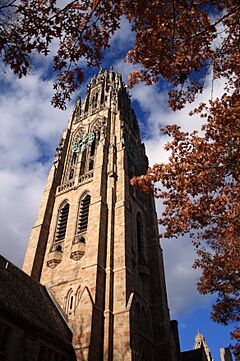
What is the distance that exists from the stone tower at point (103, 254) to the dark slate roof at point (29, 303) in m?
0.85

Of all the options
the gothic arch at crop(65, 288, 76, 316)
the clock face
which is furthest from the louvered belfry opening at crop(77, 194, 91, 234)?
the clock face

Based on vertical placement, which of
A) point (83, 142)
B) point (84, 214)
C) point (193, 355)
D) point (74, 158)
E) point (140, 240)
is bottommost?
point (193, 355)

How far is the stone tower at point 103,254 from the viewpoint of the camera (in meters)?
17.0

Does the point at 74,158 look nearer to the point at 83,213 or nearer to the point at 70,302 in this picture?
the point at 83,213

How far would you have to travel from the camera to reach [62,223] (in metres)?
26.6

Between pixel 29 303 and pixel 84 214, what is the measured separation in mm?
9877

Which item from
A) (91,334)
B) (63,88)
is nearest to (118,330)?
(91,334)

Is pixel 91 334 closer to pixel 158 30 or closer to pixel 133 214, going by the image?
pixel 133 214

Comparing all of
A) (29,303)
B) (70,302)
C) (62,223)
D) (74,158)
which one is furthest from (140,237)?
(74,158)

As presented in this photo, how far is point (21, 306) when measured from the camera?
50.9ft

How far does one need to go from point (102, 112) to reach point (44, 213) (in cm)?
1753

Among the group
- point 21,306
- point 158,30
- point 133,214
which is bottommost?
point 21,306

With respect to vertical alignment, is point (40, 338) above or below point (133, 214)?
below

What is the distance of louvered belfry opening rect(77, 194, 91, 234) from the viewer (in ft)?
80.7
